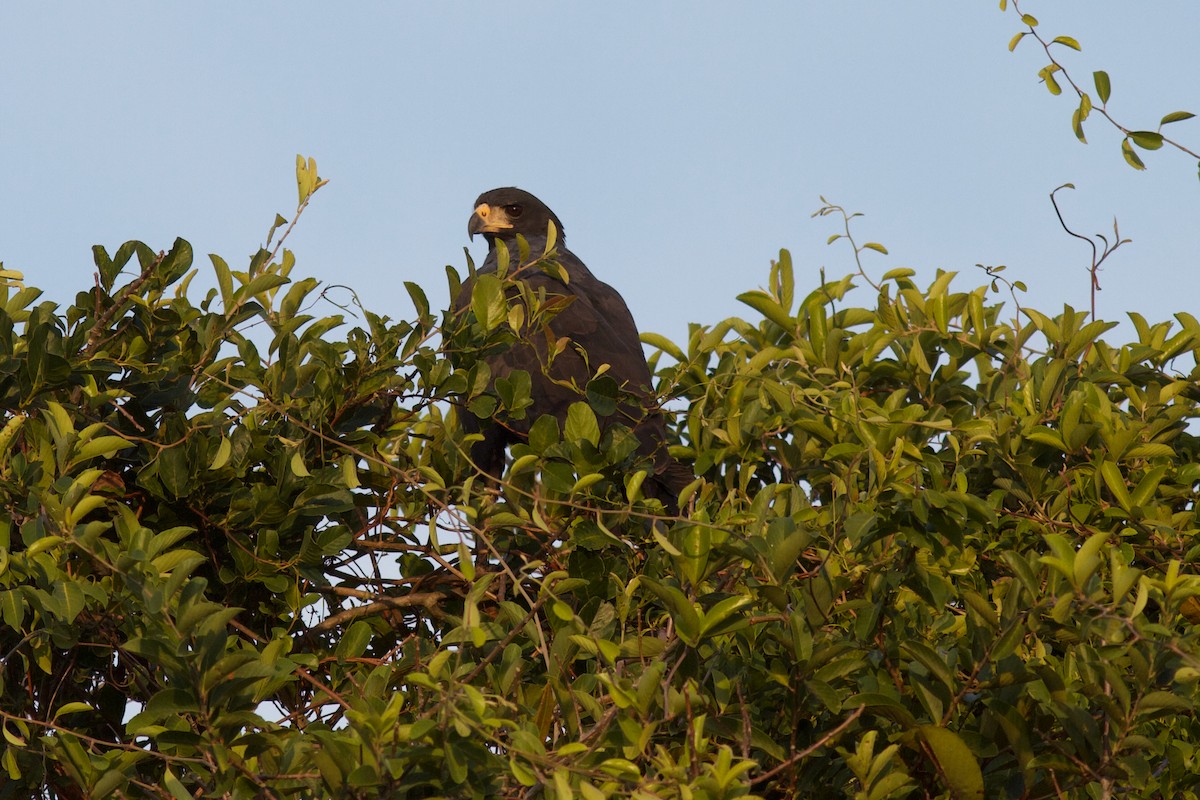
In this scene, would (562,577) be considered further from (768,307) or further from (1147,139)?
(1147,139)

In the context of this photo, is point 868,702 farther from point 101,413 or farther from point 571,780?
point 101,413

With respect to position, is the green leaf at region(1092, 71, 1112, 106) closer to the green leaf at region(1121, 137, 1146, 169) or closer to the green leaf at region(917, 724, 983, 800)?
the green leaf at region(1121, 137, 1146, 169)

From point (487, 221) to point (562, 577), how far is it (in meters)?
5.02

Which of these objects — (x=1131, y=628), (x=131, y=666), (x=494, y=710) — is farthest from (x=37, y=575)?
(x=1131, y=628)

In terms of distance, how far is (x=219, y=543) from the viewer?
3330 mm

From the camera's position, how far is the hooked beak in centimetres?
769

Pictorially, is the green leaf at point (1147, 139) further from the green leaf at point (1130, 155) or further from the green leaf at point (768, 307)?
the green leaf at point (768, 307)

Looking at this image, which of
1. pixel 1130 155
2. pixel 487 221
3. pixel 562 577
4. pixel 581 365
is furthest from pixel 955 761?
pixel 487 221

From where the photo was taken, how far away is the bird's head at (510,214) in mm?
7730

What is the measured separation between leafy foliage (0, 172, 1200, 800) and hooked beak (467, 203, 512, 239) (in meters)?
3.91

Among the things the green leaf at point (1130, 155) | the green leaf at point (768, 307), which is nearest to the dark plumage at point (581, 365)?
the green leaf at point (768, 307)

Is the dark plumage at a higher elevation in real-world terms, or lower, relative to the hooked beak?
lower

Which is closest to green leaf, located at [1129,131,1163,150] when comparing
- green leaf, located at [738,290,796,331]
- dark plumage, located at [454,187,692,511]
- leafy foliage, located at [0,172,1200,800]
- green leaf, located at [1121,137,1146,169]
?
green leaf, located at [1121,137,1146,169]

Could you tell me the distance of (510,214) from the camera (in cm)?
778
